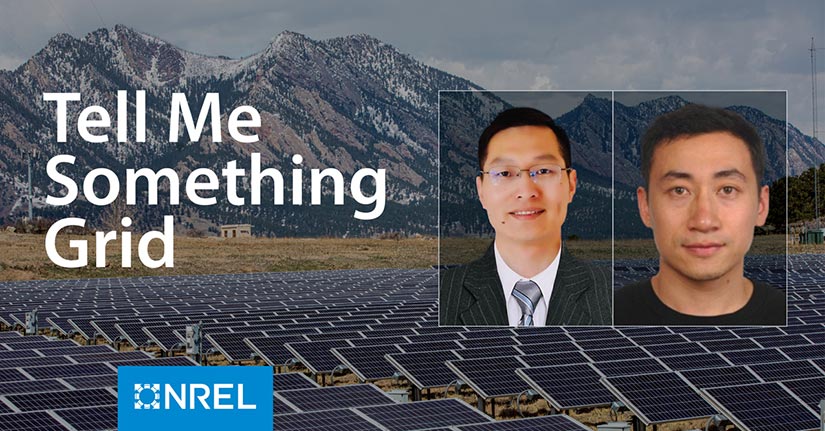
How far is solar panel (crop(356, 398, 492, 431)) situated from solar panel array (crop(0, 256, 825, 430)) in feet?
0.08

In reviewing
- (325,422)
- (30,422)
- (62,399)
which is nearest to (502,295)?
(325,422)

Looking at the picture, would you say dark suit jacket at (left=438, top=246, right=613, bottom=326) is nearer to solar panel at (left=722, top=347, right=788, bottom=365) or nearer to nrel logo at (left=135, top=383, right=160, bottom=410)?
solar panel at (left=722, top=347, right=788, bottom=365)

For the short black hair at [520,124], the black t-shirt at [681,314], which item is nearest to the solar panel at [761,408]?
the black t-shirt at [681,314]

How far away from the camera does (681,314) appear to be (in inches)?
798

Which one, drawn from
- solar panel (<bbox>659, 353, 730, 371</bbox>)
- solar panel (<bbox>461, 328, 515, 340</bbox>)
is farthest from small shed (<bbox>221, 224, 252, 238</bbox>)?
solar panel (<bbox>659, 353, 730, 371</bbox>)

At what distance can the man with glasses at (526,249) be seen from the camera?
2038cm

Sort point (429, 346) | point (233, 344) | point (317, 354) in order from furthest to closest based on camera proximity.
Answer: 1. point (233, 344)
2. point (429, 346)
3. point (317, 354)

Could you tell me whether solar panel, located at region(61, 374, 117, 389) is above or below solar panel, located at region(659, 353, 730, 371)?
below

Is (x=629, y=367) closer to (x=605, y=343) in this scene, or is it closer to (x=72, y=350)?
(x=605, y=343)

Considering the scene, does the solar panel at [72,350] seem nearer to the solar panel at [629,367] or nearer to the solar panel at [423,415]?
the solar panel at [629,367]

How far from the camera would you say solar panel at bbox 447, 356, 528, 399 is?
19656 mm

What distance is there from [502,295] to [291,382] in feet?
13.3

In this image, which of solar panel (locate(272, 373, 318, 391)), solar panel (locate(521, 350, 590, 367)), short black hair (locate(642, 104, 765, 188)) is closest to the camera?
solar panel (locate(272, 373, 318, 391))

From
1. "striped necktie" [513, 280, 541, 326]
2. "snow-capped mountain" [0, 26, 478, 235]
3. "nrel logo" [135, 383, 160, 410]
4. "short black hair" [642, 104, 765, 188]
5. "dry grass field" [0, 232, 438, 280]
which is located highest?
"snow-capped mountain" [0, 26, 478, 235]
